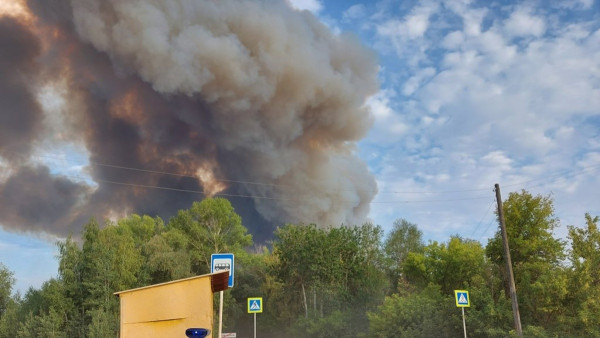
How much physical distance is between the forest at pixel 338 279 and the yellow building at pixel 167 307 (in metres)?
16.1

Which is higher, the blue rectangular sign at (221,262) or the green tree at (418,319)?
the blue rectangular sign at (221,262)

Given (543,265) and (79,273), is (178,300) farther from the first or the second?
(79,273)

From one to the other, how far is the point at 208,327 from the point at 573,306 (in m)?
17.4

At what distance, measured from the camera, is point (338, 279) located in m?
33.2

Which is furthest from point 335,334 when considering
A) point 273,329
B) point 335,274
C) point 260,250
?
point 260,250

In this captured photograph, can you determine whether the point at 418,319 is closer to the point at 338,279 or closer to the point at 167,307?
the point at 338,279

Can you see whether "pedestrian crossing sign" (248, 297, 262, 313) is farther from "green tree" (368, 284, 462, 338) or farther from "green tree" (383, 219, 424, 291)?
"green tree" (383, 219, 424, 291)

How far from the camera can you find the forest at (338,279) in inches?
734

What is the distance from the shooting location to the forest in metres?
18.7

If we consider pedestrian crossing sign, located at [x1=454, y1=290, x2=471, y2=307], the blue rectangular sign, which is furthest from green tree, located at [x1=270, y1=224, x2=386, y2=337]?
the blue rectangular sign

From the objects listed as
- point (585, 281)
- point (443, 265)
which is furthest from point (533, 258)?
point (443, 265)

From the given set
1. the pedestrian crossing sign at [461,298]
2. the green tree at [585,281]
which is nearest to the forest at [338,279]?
the green tree at [585,281]

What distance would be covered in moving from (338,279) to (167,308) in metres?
29.5

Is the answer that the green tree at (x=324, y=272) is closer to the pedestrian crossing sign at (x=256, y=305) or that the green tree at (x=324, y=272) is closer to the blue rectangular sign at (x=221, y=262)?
the pedestrian crossing sign at (x=256, y=305)
